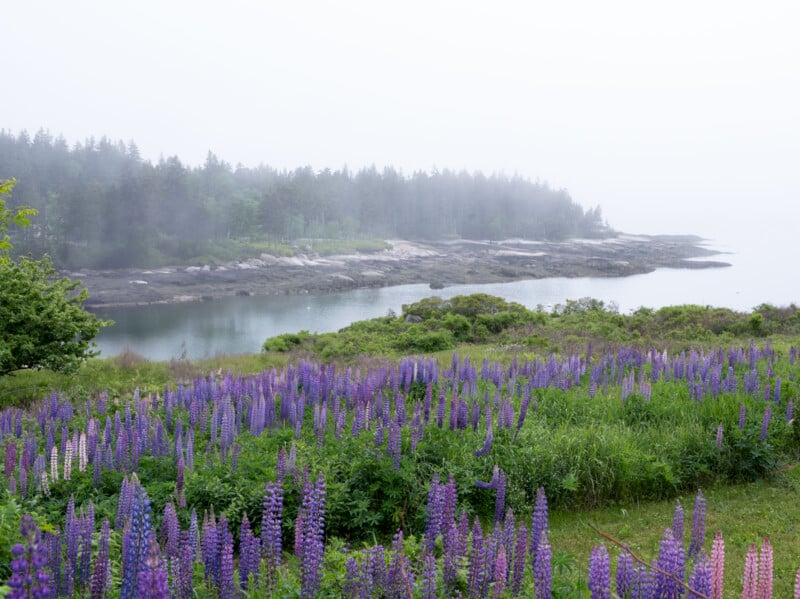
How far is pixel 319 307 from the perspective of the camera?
56000 millimetres

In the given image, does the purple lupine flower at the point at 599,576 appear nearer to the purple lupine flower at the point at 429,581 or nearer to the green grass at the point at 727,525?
the purple lupine flower at the point at 429,581

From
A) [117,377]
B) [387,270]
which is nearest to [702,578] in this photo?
[117,377]

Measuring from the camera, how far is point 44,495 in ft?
25.2

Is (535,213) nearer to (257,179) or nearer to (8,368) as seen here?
(257,179)

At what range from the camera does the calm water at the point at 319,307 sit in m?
40.9

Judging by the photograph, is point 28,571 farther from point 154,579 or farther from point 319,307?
point 319,307

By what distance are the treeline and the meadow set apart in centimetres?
5863

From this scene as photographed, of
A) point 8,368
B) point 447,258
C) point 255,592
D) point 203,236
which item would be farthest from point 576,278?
point 255,592

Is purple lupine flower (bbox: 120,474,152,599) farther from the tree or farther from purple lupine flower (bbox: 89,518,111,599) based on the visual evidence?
the tree

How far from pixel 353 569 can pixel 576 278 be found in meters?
82.7

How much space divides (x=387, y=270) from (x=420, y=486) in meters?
73.6

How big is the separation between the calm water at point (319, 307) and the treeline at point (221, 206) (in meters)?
19.8

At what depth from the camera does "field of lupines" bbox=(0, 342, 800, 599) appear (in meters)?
4.27

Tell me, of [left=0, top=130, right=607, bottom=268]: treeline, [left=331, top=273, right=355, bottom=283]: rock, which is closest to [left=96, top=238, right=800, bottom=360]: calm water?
[left=331, top=273, right=355, bottom=283]: rock
